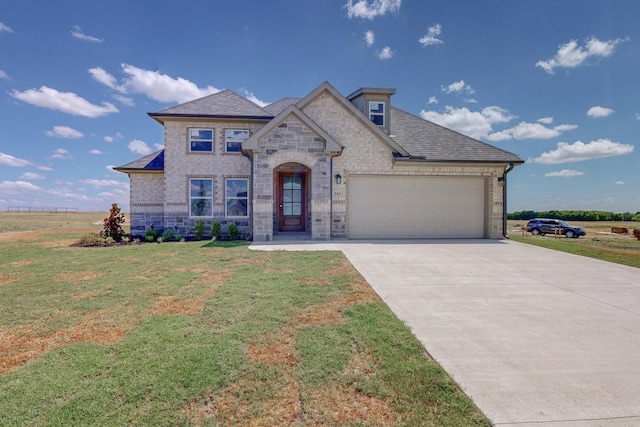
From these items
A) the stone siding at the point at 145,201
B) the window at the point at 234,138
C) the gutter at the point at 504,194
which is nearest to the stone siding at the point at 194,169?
the window at the point at 234,138

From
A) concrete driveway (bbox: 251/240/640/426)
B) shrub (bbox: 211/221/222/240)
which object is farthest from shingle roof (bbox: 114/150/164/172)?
concrete driveway (bbox: 251/240/640/426)

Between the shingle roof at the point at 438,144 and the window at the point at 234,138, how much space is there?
7.46m

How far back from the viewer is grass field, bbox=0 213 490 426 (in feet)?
8.41

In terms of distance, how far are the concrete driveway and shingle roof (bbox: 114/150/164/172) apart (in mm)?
11401

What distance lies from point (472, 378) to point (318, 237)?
9313mm

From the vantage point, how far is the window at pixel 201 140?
14.0 metres

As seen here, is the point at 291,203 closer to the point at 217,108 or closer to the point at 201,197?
the point at 201,197

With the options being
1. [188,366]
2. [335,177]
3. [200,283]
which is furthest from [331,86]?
[188,366]

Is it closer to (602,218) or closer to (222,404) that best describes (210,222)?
(222,404)

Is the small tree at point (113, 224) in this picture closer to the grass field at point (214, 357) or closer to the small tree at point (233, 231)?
the small tree at point (233, 231)

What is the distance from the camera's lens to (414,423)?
244 centimetres

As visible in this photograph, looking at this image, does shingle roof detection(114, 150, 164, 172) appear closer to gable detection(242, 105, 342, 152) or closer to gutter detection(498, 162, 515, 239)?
gable detection(242, 105, 342, 152)

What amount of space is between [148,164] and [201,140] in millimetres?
3160

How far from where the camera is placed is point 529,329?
4.23 meters
